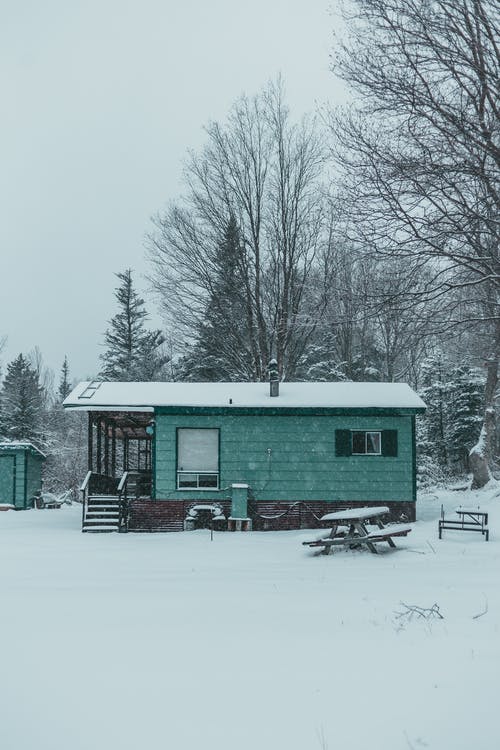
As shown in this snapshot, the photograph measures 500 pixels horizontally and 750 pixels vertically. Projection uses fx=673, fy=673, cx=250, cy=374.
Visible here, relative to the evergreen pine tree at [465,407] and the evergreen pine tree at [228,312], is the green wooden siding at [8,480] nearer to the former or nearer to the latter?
the evergreen pine tree at [228,312]

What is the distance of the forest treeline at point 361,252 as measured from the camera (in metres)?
9.05

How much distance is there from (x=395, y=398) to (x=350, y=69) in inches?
363

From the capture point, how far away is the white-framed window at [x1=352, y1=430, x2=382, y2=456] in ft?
55.4

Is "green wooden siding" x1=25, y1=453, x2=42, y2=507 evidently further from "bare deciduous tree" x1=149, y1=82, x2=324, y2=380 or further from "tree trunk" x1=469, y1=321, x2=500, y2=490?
"tree trunk" x1=469, y1=321, x2=500, y2=490

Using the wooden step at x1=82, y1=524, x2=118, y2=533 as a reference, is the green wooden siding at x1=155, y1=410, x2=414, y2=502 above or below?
above

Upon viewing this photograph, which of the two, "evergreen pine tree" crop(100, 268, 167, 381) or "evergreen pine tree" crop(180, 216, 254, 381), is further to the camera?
"evergreen pine tree" crop(100, 268, 167, 381)

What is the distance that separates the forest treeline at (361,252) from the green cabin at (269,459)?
2473 mm

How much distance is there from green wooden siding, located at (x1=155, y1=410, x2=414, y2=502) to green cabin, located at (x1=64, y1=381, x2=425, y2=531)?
25 mm

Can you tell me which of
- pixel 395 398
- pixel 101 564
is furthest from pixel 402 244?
pixel 395 398

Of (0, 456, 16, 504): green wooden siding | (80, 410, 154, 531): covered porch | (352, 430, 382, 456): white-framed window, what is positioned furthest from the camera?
(0, 456, 16, 504): green wooden siding

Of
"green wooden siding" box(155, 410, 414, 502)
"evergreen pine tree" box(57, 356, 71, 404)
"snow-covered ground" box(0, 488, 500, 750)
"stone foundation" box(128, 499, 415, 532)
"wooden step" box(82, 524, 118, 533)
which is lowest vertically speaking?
"wooden step" box(82, 524, 118, 533)

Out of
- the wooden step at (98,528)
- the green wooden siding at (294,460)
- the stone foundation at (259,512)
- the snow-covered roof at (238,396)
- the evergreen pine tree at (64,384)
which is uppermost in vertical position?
the evergreen pine tree at (64,384)

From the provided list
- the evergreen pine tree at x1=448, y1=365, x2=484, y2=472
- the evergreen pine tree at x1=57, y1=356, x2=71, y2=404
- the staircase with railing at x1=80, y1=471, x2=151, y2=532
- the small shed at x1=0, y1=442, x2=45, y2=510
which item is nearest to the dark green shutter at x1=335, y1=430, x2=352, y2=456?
the staircase with railing at x1=80, y1=471, x2=151, y2=532

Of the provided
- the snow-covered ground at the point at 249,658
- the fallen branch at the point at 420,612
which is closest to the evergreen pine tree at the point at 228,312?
the snow-covered ground at the point at 249,658
